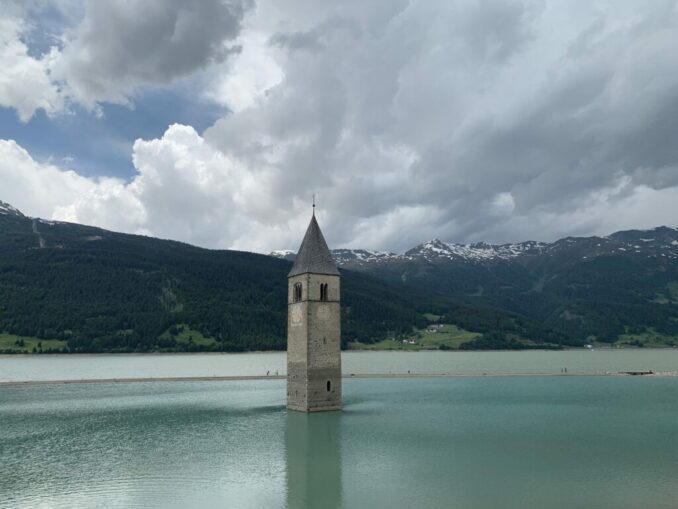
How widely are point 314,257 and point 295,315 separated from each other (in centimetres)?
659

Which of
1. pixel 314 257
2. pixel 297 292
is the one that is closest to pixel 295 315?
pixel 297 292

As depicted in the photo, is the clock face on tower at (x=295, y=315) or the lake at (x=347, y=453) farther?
the clock face on tower at (x=295, y=315)

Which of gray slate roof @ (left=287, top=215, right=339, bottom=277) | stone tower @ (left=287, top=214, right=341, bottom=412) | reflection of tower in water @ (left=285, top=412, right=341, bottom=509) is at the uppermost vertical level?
gray slate roof @ (left=287, top=215, right=339, bottom=277)

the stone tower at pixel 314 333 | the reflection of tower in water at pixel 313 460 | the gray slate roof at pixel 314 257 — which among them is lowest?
the reflection of tower in water at pixel 313 460

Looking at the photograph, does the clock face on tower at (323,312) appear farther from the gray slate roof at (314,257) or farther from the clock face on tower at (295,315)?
the gray slate roof at (314,257)

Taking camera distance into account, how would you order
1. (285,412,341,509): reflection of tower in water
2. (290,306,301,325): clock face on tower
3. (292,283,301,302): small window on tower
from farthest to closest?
(292,283,301,302): small window on tower < (290,306,301,325): clock face on tower < (285,412,341,509): reflection of tower in water

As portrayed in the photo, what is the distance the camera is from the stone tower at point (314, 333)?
195ft

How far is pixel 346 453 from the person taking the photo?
42.6 m

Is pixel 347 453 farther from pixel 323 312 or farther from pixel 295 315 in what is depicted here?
pixel 295 315

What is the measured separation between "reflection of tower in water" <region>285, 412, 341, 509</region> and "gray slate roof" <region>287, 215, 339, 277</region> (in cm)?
1497

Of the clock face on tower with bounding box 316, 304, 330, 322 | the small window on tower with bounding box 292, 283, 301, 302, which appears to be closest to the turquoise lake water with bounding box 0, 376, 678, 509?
the clock face on tower with bounding box 316, 304, 330, 322

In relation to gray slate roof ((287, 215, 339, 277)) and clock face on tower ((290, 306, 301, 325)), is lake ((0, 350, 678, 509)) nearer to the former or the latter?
clock face on tower ((290, 306, 301, 325))

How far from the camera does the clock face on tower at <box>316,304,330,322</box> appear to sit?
197ft

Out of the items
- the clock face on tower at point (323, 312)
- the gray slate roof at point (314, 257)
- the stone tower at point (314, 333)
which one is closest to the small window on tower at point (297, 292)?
the stone tower at point (314, 333)
